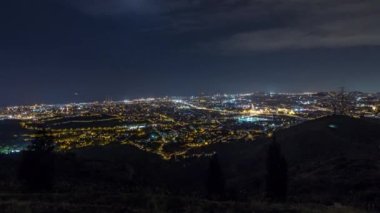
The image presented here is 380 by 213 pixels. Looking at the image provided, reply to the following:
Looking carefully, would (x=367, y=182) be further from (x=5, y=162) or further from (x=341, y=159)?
(x=5, y=162)

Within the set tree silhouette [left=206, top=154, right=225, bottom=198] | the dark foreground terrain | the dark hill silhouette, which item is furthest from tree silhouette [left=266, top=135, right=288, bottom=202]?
tree silhouette [left=206, top=154, right=225, bottom=198]

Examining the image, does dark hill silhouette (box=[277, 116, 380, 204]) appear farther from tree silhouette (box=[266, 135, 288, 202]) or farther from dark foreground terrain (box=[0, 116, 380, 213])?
tree silhouette (box=[266, 135, 288, 202])

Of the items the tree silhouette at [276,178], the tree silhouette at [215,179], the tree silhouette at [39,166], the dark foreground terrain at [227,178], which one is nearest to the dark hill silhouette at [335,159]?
the dark foreground terrain at [227,178]

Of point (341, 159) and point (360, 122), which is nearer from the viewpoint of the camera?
point (341, 159)

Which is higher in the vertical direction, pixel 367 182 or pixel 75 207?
pixel 75 207

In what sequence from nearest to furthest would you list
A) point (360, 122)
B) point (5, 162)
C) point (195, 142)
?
point (5, 162), point (360, 122), point (195, 142)

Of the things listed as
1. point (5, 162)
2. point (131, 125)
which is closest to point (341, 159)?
point (5, 162)
